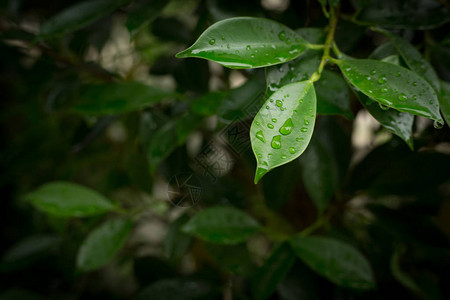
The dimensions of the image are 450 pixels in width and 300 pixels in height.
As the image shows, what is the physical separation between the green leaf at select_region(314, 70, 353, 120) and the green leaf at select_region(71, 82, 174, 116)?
0.80 ft

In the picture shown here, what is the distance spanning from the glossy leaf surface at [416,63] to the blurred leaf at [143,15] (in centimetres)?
27

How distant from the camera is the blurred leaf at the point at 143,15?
0.44 metres

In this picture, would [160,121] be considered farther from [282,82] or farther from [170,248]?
[282,82]

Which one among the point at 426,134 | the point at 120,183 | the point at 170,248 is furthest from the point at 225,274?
the point at 426,134

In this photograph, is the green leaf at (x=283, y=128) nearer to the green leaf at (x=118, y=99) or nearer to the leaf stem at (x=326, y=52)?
the leaf stem at (x=326, y=52)

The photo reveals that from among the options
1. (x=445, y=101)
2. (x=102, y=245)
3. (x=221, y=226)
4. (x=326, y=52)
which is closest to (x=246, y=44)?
(x=326, y=52)

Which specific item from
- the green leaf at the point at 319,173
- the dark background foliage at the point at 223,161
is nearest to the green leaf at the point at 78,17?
the dark background foliage at the point at 223,161

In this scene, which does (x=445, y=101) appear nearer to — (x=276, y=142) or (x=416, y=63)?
(x=416, y=63)

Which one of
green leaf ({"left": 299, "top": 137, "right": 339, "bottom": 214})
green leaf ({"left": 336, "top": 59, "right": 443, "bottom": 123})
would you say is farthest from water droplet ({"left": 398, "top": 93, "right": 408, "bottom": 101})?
green leaf ({"left": 299, "top": 137, "right": 339, "bottom": 214})

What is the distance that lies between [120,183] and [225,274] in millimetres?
283

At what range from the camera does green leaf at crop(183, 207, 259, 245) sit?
0.49m

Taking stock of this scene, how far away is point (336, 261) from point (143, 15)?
1.32 feet

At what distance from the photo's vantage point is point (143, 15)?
452 millimetres

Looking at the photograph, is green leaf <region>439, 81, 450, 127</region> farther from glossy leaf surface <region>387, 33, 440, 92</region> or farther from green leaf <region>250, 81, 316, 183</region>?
green leaf <region>250, 81, 316, 183</region>
